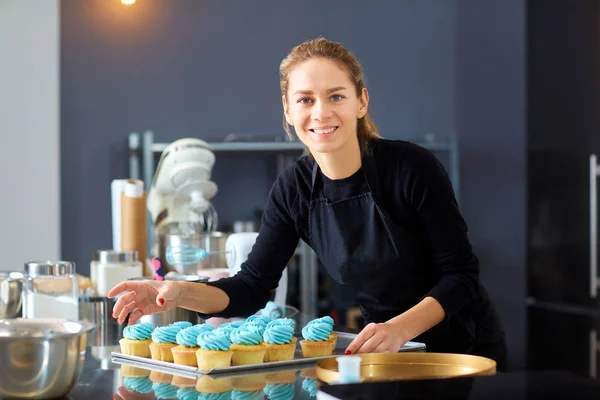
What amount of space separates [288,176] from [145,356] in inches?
26.1

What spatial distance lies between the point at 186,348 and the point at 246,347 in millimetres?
101

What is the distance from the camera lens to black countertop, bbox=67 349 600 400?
3.70 ft

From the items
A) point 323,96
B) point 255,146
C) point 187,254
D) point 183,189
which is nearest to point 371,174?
point 323,96

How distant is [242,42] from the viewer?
16.3 feet

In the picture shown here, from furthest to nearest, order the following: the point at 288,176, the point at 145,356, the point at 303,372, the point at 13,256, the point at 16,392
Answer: the point at 13,256 < the point at 288,176 < the point at 145,356 < the point at 303,372 < the point at 16,392

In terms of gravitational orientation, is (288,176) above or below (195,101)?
below

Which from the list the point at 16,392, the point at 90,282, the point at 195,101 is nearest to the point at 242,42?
the point at 195,101

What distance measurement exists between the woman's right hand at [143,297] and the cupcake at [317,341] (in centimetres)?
36

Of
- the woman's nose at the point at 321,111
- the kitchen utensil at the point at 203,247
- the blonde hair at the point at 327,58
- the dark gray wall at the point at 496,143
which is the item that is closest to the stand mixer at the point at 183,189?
the kitchen utensil at the point at 203,247

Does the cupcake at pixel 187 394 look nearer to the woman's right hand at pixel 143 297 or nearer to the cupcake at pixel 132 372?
the cupcake at pixel 132 372

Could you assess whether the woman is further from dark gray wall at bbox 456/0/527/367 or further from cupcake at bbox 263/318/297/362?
dark gray wall at bbox 456/0/527/367

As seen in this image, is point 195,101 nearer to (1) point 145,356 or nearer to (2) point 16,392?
(1) point 145,356

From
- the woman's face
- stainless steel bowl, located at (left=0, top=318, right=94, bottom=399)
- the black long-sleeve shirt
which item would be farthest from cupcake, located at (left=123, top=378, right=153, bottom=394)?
the woman's face

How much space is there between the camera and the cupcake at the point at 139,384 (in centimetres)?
139
